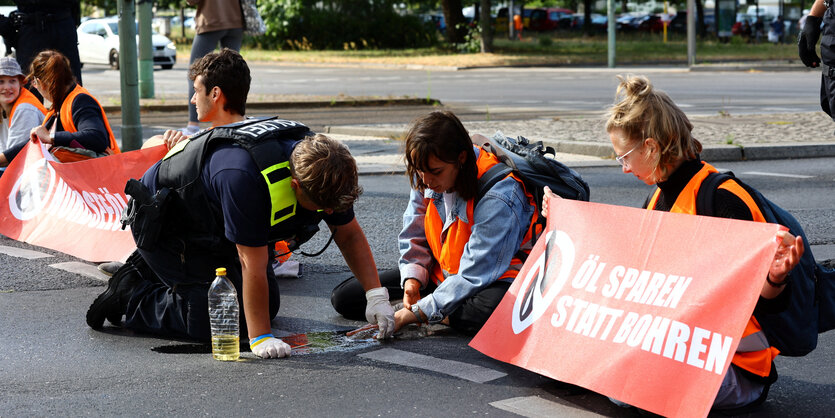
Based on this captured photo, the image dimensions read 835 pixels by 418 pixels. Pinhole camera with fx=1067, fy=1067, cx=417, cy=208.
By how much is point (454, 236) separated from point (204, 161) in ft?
3.65

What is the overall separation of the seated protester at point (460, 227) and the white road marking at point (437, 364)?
0.18m

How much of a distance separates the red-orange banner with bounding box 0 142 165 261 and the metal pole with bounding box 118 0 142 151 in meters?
2.79

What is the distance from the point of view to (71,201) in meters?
6.67

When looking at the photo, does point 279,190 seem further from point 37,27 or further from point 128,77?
point 128,77

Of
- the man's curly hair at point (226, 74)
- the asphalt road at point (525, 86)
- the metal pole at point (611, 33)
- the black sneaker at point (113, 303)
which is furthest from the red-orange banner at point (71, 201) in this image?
the metal pole at point (611, 33)

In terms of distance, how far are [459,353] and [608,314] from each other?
94cm

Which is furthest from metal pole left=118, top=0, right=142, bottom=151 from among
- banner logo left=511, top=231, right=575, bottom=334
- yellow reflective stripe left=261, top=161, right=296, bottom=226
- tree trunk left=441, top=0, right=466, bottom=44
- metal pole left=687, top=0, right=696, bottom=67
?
tree trunk left=441, top=0, right=466, bottom=44

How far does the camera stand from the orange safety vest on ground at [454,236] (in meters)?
4.58

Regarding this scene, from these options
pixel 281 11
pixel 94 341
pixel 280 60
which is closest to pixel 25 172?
pixel 94 341

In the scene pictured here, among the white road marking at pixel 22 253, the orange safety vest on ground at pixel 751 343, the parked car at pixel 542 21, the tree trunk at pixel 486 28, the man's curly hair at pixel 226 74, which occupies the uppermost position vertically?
the parked car at pixel 542 21

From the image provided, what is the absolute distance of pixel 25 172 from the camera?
7.09 metres

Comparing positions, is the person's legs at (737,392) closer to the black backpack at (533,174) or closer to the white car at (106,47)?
the black backpack at (533,174)

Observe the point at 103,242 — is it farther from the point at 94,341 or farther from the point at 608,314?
the point at 608,314

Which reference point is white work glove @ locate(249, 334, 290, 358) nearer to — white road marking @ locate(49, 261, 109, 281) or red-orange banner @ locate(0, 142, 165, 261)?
white road marking @ locate(49, 261, 109, 281)
